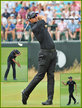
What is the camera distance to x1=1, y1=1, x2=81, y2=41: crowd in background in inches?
749

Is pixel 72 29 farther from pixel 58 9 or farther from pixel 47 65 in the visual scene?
pixel 47 65

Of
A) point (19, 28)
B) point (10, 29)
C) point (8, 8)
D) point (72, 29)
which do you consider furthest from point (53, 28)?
point (8, 8)

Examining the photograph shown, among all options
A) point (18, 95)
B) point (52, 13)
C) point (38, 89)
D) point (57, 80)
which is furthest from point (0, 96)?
point (52, 13)

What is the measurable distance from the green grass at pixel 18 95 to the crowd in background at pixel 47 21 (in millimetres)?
3921

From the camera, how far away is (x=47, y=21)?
1911 cm

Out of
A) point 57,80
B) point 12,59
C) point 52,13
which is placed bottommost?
point 57,80

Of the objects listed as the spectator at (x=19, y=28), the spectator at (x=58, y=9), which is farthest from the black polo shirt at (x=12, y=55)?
the spectator at (x=58, y=9)

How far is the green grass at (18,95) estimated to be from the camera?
10.9 meters

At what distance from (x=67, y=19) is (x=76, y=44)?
3.95 feet

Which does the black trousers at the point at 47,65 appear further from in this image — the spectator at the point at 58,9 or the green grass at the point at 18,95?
the spectator at the point at 58,9

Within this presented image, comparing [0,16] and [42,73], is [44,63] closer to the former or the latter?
[42,73]

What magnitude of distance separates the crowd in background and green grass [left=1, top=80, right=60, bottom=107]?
3.92m

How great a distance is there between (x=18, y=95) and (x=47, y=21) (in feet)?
23.2

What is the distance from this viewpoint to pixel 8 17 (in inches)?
781
